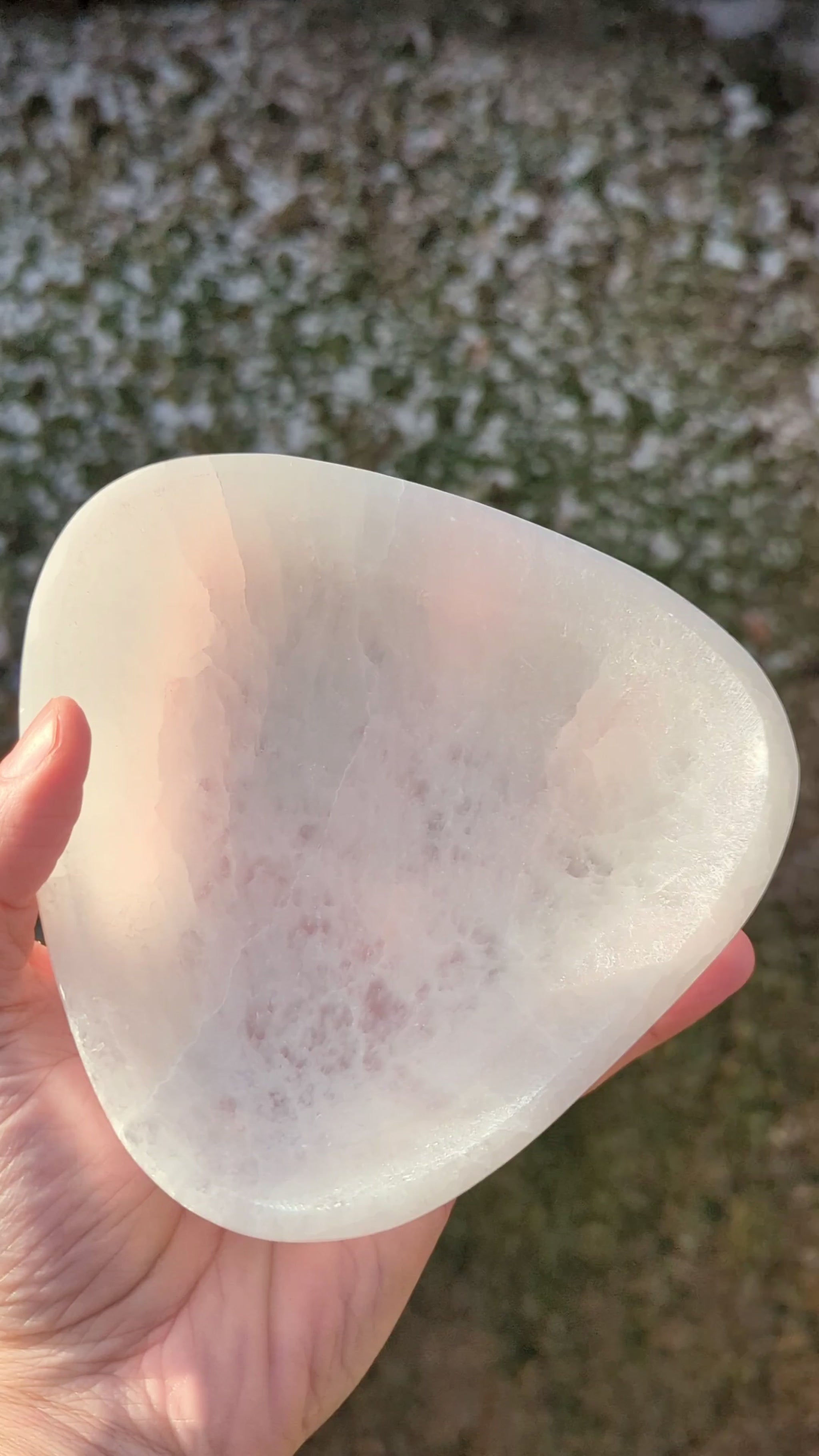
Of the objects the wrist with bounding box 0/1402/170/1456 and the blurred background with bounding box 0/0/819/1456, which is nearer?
the wrist with bounding box 0/1402/170/1456

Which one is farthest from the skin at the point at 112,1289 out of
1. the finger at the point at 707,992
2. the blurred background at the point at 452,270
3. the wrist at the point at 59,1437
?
the blurred background at the point at 452,270

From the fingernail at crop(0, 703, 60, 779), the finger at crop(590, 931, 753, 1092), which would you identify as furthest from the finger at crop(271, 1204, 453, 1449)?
the fingernail at crop(0, 703, 60, 779)

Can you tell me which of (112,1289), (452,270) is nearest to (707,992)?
(112,1289)

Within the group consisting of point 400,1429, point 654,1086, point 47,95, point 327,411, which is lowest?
point 400,1429

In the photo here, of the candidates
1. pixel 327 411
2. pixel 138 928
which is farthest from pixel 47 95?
pixel 138 928

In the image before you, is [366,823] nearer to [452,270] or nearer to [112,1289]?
[112,1289]

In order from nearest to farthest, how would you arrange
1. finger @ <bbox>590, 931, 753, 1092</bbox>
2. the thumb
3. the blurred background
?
the thumb → finger @ <bbox>590, 931, 753, 1092</bbox> → the blurred background

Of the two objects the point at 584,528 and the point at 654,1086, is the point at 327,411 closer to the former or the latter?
the point at 584,528

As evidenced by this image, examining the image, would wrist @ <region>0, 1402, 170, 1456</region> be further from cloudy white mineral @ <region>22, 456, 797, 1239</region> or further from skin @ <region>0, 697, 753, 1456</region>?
cloudy white mineral @ <region>22, 456, 797, 1239</region>
